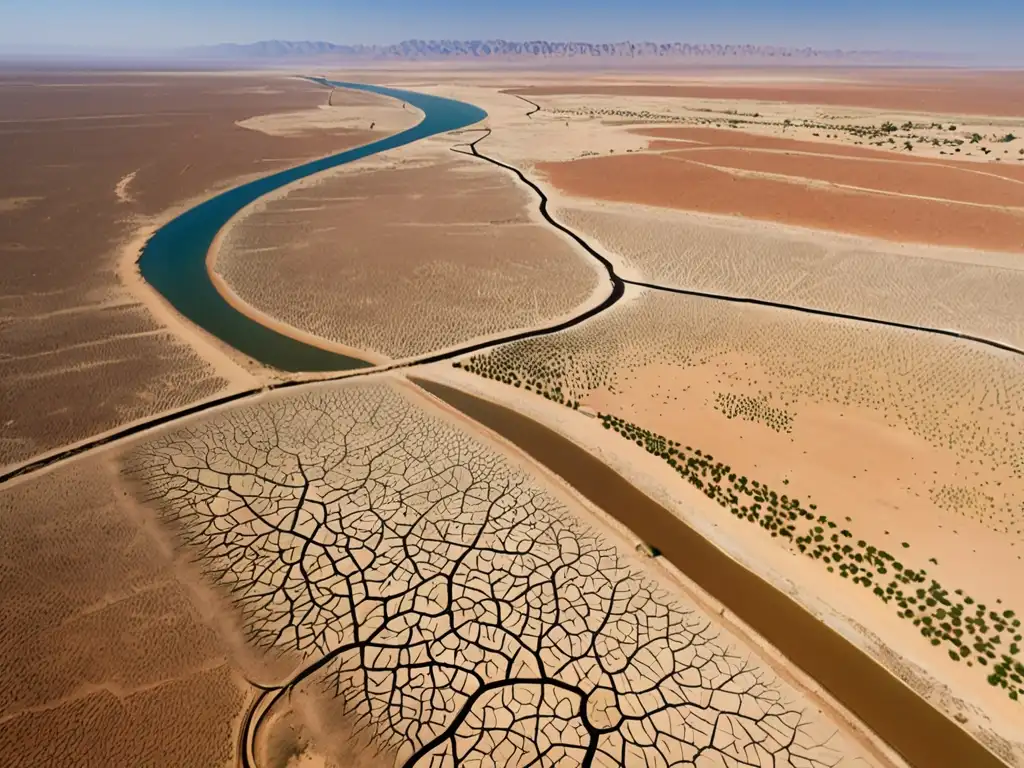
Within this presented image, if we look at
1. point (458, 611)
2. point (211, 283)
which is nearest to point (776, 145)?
point (211, 283)

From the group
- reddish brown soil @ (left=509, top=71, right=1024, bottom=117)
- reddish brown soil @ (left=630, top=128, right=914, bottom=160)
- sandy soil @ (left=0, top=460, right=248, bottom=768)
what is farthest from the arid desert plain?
reddish brown soil @ (left=509, top=71, right=1024, bottom=117)

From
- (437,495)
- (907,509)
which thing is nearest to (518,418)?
(437,495)

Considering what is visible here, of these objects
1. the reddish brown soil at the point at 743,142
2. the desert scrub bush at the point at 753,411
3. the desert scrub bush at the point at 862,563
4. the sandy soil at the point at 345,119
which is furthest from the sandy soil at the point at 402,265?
the sandy soil at the point at 345,119

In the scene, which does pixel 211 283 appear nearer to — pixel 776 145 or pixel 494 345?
pixel 494 345

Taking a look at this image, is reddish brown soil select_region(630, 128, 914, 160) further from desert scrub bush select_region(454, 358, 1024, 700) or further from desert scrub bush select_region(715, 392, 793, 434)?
desert scrub bush select_region(454, 358, 1024, 700)

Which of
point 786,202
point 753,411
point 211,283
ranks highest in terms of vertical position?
point 786,202

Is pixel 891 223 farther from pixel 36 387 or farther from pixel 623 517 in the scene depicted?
pixel 36 387
